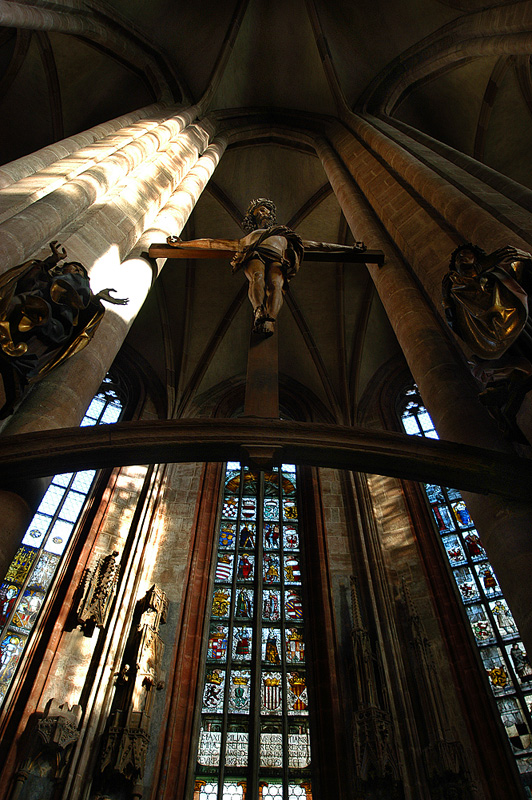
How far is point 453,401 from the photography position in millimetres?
3961

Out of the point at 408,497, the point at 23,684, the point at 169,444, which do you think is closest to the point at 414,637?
the point at 408,497

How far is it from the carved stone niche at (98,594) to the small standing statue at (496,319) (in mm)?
5545

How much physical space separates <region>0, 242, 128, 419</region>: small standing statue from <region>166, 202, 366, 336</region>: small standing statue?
3.83 ft

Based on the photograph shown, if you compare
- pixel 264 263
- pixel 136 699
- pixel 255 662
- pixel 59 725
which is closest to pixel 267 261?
pixel 264 263

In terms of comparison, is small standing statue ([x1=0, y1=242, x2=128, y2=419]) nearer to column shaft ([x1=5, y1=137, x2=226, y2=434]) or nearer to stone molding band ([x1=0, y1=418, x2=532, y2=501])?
column shaft ([x1=5, y1=137, x2=226, y2=434])

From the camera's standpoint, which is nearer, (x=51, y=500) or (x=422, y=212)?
(x=422, y=212)

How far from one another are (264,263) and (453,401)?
182 cm

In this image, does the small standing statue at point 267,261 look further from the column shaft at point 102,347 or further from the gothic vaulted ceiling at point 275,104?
the gothic vaulted ceiling at point 275,104

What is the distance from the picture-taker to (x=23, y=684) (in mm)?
6141

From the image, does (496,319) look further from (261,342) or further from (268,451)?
(268,451)

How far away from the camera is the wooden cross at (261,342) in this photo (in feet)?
10.7

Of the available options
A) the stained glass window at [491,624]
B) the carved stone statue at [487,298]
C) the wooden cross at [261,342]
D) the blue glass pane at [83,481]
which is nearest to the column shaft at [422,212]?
the wooden cross at [261,342]

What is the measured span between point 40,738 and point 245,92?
41.3 ft

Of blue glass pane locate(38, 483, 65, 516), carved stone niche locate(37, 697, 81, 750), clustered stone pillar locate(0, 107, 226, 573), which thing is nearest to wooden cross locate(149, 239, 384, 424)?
clustered stone pillar locate(0, 107, 226, 573)
